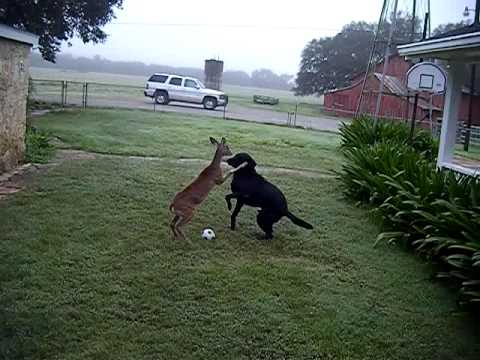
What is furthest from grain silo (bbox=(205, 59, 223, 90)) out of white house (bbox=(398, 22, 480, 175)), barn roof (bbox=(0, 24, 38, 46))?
white house (bbox=(398, 22, 480, 175))

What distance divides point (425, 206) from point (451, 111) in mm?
2029

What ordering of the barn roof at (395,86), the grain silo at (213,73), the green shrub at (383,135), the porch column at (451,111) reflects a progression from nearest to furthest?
the porch column at (451,111) → the green shrub at (383,135) → the barn roof at (395,86) → the grain silo at (213,73)

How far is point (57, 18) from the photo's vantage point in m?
14.0

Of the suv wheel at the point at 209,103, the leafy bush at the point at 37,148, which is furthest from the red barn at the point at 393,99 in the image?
the leafy bush at the point at 37,148

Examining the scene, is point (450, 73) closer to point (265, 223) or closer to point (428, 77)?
point (265, 223)

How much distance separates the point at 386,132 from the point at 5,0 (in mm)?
8634

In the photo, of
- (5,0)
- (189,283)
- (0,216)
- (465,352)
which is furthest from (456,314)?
(5,0)

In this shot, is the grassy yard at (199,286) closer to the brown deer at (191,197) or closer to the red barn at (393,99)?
the brown deer at (191,197)

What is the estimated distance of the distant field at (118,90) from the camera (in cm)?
2198

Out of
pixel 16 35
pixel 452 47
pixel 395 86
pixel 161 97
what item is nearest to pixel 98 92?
pixel 161 97

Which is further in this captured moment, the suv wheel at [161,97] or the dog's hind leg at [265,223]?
the suv wheel at [161,97]

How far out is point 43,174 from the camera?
6562mm

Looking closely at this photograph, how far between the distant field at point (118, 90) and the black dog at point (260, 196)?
15.1 metres

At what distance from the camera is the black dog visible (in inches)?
185
